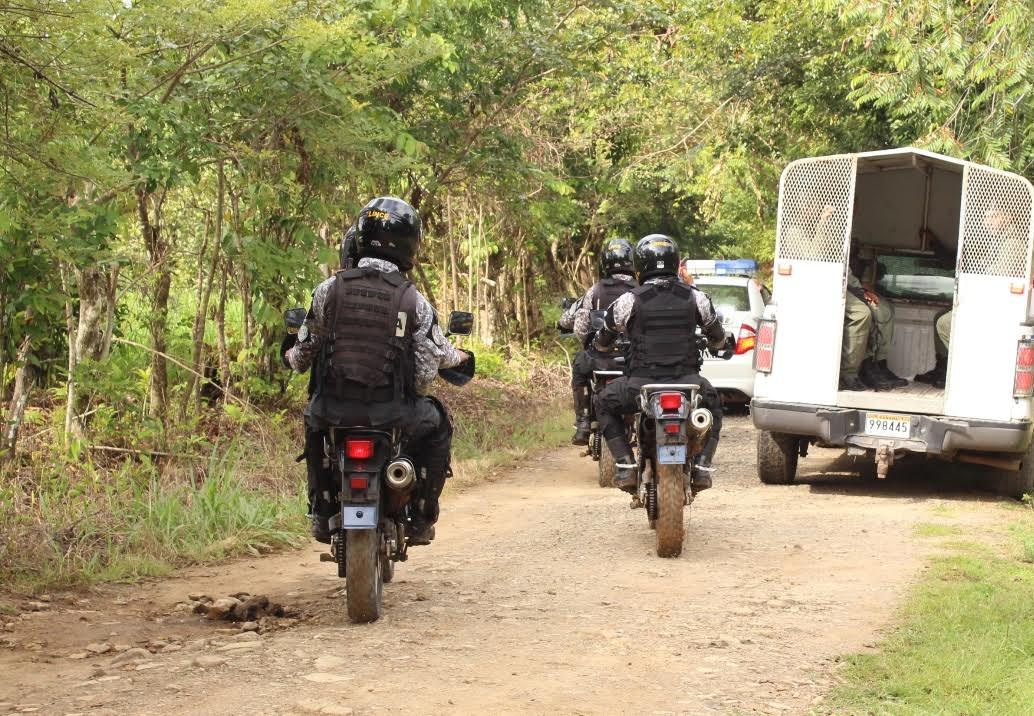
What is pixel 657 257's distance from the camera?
8008mm

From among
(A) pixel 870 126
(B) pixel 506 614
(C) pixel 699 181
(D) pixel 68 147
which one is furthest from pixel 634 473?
(C) pixel 699 181

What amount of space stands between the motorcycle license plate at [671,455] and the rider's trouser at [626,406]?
36 cm

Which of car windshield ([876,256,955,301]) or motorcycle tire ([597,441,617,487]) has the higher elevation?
car windshield ([876,256,955,301])

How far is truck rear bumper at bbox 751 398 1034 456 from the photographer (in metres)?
9.95

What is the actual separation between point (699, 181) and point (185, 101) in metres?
14.0

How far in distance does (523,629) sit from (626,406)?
97.5 inches

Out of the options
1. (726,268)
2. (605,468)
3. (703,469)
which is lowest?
Result: (605,468)

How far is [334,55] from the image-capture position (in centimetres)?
1002

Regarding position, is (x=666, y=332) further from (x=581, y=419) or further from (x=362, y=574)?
(x=581, y=419)

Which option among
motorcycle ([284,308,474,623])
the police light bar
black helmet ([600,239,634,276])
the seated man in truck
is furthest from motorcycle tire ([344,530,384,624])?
the police light bar

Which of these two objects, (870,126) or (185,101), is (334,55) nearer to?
(185,101)

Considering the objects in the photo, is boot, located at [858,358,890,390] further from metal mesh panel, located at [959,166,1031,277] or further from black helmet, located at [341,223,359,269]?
black helmet, located at [341,223,359,269]

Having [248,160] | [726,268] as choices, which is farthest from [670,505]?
[726,268]

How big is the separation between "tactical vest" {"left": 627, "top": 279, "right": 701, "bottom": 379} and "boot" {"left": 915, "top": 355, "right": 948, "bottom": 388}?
4.37 meters
